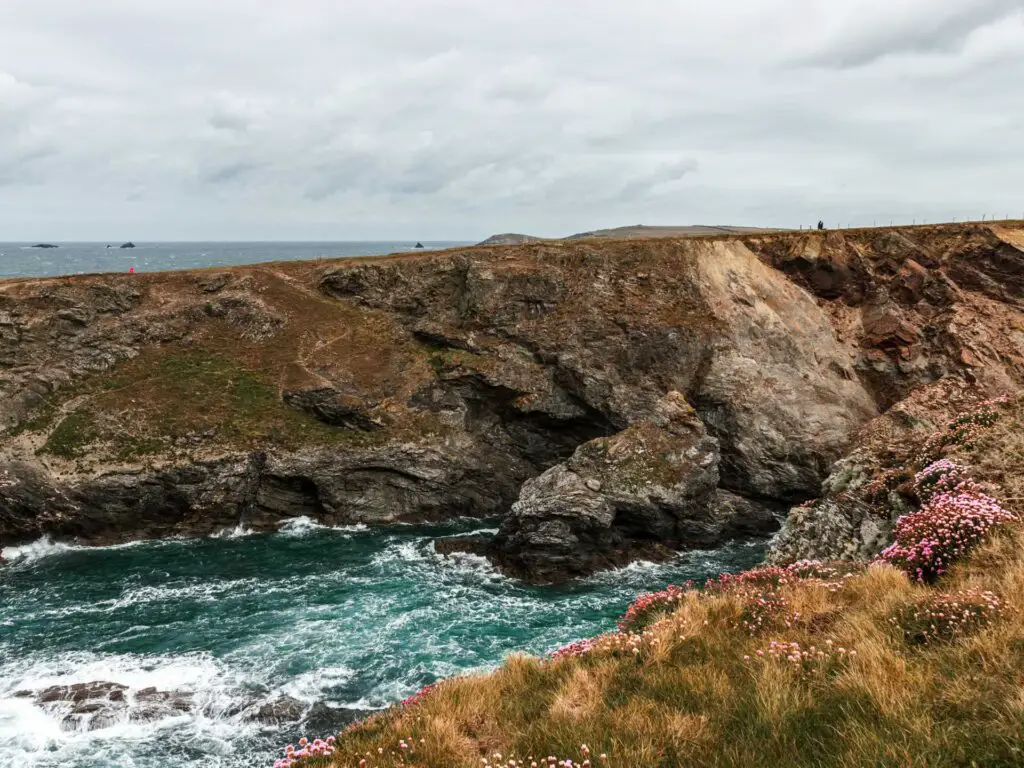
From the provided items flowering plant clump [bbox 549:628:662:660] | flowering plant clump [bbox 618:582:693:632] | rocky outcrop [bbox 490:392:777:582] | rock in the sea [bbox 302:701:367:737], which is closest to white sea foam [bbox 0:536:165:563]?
rock in the sea [bbox 302:701:367:737]

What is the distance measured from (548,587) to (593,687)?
75.0ft

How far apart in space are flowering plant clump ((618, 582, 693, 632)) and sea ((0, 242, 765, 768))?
4467 millimetres

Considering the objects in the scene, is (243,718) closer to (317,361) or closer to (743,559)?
(743,559)

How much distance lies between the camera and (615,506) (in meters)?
35.0

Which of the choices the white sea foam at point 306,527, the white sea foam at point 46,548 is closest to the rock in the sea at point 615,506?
the white sea foam at point 306,527

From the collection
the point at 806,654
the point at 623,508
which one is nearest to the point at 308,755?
the point at 806,654

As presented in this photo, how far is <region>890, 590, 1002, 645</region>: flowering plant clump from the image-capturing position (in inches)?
344

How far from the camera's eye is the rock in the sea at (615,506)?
33500 mm

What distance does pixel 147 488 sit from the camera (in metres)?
38.7

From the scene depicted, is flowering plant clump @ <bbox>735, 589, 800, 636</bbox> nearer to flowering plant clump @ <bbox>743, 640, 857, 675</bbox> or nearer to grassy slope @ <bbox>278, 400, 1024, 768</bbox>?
grassy slope @ <bbox>278, 400, 1024, 768</bbox>

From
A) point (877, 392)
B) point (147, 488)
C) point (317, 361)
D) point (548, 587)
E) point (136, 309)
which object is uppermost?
point (136, 309)

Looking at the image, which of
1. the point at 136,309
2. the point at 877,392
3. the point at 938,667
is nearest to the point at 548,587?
the point at 938,667

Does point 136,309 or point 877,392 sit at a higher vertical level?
point 136,309

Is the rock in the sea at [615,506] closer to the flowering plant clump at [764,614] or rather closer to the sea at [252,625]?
the sea at [252,625]
